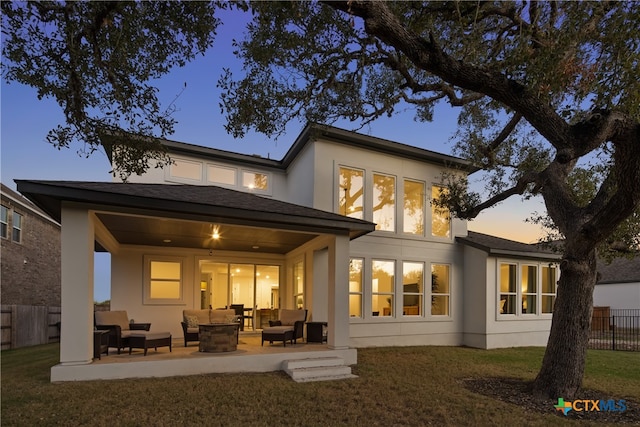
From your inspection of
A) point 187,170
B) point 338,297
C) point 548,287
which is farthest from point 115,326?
point 548,287

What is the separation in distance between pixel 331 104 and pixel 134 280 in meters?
7.79

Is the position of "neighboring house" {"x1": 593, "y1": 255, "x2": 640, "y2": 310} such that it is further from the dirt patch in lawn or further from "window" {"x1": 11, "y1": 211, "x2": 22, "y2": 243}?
"window" {"x1": 11, "y1": 211, "x2": 22, "y2": 243}

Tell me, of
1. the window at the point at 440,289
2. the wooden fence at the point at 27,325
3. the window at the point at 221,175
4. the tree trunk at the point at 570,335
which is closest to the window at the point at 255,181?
the window at the point at 221,175

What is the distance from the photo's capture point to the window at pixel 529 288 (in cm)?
1469

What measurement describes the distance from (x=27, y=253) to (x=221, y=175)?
9645 mm

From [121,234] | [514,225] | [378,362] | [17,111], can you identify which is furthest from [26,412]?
[514,225]

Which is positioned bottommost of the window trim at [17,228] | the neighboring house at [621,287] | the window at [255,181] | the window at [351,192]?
the neighboring house at [621,287]

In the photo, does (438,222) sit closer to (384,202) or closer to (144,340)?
(384,202)

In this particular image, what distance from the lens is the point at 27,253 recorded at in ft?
56.3

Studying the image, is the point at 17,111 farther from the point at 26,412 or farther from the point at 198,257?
the point at 198,257

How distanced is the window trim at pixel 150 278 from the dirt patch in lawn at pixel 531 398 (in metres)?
8.67

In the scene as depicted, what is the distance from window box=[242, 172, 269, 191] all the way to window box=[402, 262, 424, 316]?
563cm

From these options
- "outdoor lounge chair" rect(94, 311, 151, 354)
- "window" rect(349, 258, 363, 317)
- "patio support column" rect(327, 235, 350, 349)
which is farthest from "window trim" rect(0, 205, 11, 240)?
"patio support column" rect(327, 235, 350, 349)

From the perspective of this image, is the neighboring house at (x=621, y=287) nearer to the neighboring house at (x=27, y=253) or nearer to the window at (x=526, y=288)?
the window at (x=526, y=288)
